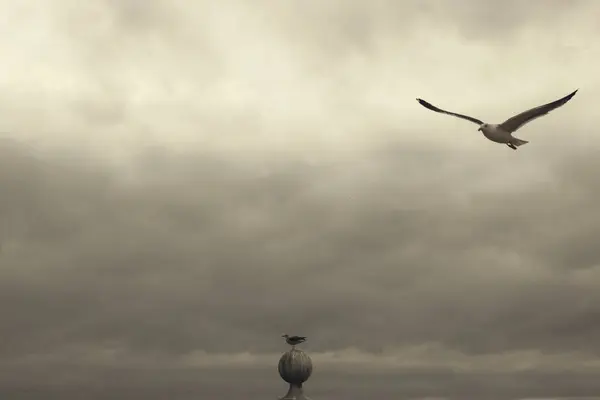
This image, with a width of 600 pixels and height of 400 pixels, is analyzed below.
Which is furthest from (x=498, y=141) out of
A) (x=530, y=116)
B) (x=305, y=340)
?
(x=305, y=340)

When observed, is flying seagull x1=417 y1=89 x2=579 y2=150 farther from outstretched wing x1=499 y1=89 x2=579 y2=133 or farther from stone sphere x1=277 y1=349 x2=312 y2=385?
stone sphere x1=277 y1=349 x2=312 y2=385

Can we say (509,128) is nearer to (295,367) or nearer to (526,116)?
(526,116)

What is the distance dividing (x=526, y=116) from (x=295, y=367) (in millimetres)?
28587

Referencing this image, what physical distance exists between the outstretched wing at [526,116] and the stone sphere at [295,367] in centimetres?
2701

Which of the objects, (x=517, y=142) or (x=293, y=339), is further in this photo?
(x=517, y=142)

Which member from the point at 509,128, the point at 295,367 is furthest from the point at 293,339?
the point at 509,128

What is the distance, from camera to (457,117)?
55.6m

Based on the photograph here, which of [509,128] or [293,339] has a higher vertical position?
[509,128]

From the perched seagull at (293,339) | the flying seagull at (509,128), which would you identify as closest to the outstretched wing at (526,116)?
the flying seagull at (509,128)

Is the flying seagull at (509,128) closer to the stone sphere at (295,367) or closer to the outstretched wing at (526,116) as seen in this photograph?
the outstretched wing at (526,116)

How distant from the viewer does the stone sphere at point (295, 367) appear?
33.3 m

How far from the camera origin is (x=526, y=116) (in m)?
52.0

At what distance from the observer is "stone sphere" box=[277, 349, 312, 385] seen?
109ft

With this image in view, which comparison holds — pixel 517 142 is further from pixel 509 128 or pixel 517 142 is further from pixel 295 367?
pixel 295 367
